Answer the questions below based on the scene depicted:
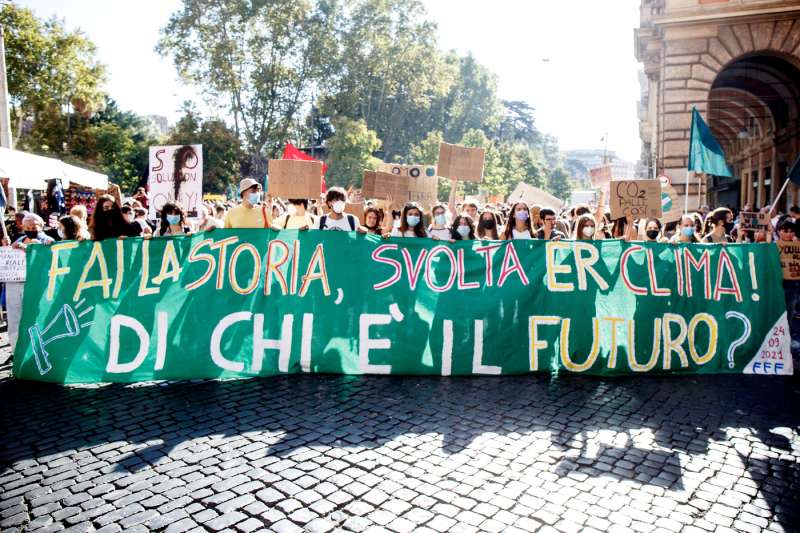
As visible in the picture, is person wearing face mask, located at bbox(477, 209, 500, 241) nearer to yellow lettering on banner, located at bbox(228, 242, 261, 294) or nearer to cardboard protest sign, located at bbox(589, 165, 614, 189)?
cardboard protest sign, located at bbox(589, 165, 614, 189)

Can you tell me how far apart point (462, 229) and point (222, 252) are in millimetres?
2657

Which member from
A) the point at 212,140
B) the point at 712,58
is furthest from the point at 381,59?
the point at 712,58

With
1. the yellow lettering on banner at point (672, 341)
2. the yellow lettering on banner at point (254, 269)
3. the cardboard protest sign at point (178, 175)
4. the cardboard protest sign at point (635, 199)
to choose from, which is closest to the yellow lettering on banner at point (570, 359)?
the yellow lettering on banner at point (672, 341)

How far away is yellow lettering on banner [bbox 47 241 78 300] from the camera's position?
5.59 m

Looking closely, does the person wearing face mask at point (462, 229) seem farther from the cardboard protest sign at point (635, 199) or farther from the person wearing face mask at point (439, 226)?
the cardboard protest sign at point (635, 199)

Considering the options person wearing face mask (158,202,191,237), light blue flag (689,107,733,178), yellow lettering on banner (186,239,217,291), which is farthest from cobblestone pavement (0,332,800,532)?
light blue flag (689,107,733,178)

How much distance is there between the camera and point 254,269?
18.8 feet

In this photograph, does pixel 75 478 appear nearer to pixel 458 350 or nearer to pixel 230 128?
pixel 458 350

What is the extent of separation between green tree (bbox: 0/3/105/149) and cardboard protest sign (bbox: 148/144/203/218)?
1986 cm

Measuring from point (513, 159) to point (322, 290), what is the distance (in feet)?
156

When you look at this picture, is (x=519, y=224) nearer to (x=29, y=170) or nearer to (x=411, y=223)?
(x=411, y=223)

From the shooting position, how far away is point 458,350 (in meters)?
5.77

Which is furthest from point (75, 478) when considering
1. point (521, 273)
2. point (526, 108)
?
point (526, 108)

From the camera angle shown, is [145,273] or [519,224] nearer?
[145,273]
